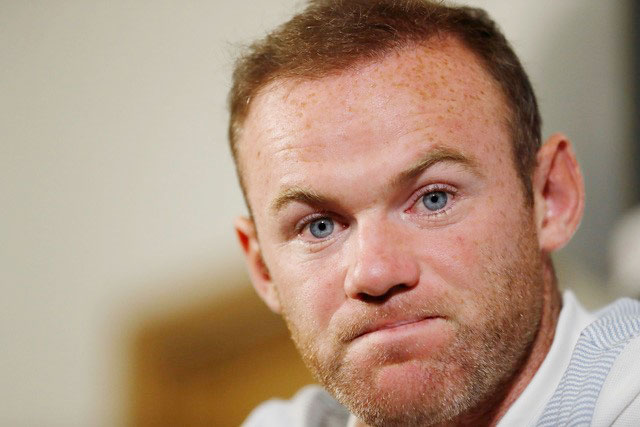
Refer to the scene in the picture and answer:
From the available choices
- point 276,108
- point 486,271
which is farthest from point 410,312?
point 276,108

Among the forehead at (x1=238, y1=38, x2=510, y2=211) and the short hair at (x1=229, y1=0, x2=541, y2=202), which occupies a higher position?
the short hair at (x1=229, y1=0, x2=541, y2=202)

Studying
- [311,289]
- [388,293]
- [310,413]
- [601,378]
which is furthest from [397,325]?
[310,413]

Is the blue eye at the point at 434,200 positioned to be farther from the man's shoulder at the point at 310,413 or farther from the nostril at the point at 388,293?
the man's shoulder at the point at 310,413

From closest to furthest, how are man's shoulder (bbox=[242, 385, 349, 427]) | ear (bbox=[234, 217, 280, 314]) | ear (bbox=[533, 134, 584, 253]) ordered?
ear (bbox=[533, 134, 584, 253]) → ear (bbox=[234, 217, 280, 314]) → man's shoulder (bbox=[242, 385, 349, 427])

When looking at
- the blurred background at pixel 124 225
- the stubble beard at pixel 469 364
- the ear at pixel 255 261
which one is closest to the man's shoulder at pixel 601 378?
the stubble beard at pixel 469 364

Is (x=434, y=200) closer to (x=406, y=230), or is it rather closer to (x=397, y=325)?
(x=406, y=230)

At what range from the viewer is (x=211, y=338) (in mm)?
2539

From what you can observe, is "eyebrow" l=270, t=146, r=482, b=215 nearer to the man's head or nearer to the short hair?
the man's head

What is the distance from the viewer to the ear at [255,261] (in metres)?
1.30

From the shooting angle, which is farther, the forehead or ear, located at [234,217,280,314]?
ear, located at [234,217,280,314]

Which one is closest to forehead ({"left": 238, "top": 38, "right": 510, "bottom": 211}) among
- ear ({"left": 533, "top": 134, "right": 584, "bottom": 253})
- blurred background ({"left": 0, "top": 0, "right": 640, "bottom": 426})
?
ear ({"left": 533, "top": 134, "right": 584, "bottom": 253})

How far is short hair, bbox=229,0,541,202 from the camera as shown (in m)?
1.10

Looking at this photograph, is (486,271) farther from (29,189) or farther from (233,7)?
(29,189)

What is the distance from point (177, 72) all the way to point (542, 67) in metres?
1.15
